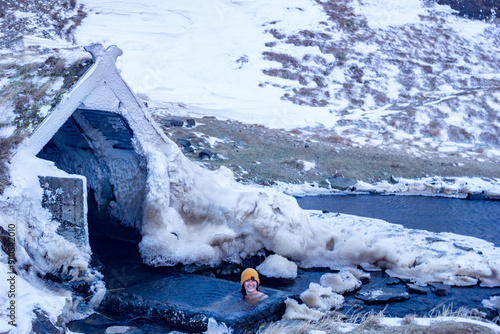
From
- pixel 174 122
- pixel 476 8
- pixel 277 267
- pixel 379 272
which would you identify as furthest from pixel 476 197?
pixel 476 8

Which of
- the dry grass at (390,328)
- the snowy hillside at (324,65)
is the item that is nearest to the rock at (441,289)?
the dry grass at (390,328)

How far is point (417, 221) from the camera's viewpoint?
11.0 m

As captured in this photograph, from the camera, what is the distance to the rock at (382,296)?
630 cm

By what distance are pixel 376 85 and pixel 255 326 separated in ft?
77.9

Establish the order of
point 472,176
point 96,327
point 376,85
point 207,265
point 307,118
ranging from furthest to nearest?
point 376,85 < point 307,118 < point 472,176 < point 207,265 < point 96,327

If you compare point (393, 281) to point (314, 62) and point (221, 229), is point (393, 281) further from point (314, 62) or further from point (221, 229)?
point (314, 62)

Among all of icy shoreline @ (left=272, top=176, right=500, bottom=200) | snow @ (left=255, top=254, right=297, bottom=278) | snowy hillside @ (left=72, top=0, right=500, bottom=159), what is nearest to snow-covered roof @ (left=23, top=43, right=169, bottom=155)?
snow @ (left=255, top=254, right=297, bottom=278)

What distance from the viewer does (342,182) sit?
14406 millimetres

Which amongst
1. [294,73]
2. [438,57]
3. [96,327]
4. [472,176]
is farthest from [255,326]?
[438,57]

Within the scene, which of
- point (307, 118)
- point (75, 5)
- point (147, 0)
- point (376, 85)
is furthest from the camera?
point (147, 0)

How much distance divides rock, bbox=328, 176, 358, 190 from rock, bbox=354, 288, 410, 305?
7613 mm

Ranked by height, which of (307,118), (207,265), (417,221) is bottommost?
(307,118)

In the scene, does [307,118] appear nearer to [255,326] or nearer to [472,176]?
[472,176]

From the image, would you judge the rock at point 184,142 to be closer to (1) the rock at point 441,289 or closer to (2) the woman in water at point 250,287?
(1) the rock at point 441,289
